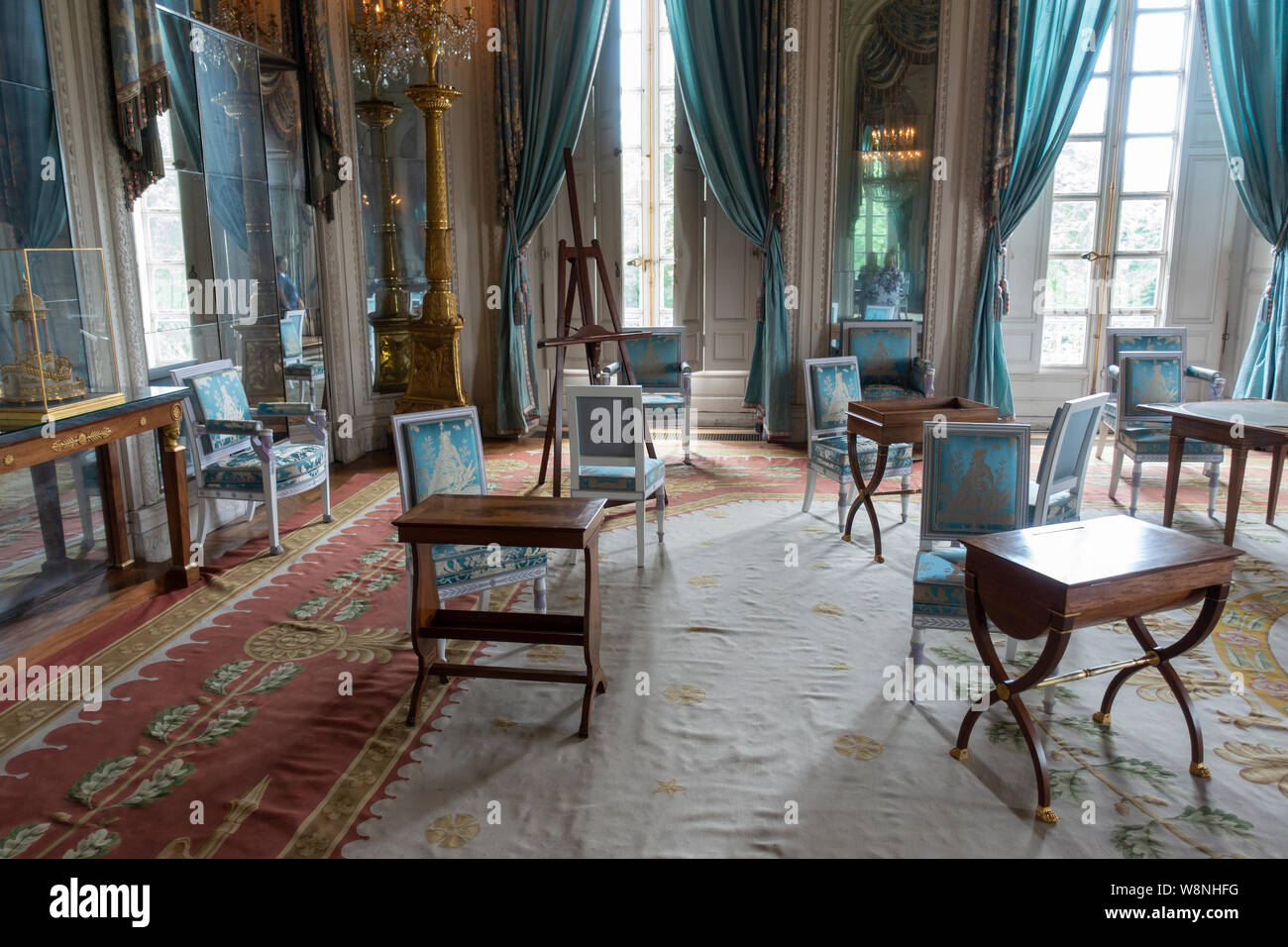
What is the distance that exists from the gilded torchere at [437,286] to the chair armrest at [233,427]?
2.11 metres

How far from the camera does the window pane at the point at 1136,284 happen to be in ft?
24.0

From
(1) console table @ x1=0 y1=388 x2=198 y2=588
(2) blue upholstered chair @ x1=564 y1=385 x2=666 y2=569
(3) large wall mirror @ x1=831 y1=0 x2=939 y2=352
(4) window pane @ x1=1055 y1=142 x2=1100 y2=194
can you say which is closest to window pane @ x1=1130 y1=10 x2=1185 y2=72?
(4) window pane @ x1=1055 y1=142 x2=1100 y2=194

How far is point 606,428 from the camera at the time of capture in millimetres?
4527

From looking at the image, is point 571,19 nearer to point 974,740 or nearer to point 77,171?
point 77,171

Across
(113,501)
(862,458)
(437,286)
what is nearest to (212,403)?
(113,501)

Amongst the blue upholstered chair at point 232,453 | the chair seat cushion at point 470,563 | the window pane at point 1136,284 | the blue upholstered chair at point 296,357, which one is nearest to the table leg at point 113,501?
the blue upholstered chair at point 232,453

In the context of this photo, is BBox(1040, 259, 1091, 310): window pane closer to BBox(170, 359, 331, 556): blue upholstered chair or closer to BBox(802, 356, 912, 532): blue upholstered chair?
BBox(802, 356, 912, 532): blue upholstered chair

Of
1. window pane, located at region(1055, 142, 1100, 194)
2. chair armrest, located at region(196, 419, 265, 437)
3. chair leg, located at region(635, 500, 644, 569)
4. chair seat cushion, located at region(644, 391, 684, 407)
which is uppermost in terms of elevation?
window pane, located at region(1055, 142, 1100, 194)

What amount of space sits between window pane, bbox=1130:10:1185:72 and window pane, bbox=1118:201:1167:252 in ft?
3.30

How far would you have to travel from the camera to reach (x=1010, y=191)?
6945 mm

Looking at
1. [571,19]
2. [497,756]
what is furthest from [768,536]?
[571,19]

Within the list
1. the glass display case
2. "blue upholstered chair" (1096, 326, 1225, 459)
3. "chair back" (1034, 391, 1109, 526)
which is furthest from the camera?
"blue upholstered chair" (1096, 326, 1225, 459)

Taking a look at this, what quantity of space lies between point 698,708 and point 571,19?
5701mm

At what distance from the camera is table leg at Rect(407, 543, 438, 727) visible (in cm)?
316
